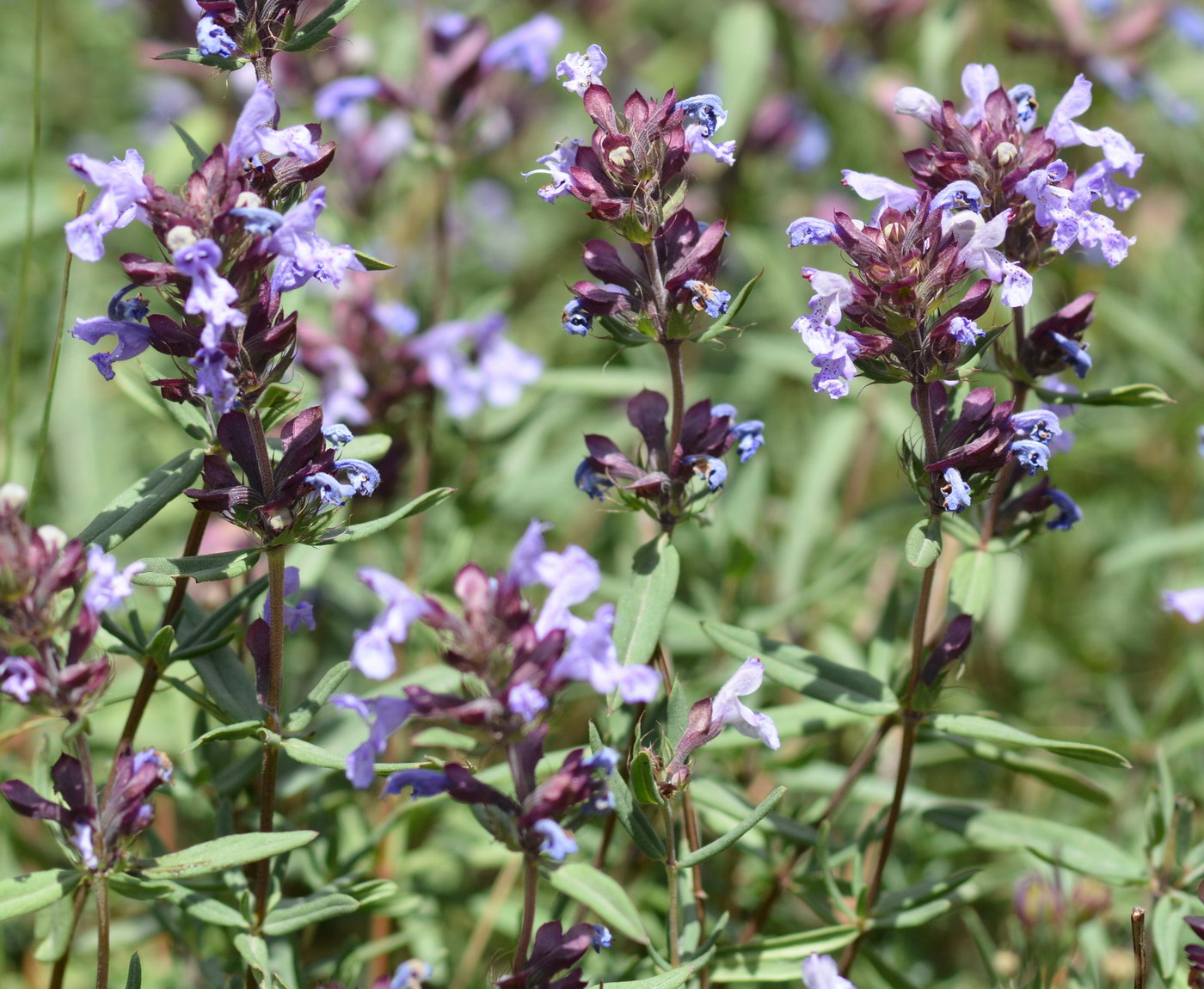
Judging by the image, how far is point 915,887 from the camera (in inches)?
99.4

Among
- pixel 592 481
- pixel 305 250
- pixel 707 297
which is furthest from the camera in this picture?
pixel 592 481

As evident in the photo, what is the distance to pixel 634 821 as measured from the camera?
2.12m

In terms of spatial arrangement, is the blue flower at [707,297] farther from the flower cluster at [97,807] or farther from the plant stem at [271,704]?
the flower cluster at [97,807]

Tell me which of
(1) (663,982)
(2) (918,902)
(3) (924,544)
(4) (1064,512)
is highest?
(3) (924,544)

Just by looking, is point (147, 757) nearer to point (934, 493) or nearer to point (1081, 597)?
point (934, 493)

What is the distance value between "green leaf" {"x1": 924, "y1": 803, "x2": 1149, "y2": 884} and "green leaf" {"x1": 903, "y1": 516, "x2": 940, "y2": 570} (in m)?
0.79

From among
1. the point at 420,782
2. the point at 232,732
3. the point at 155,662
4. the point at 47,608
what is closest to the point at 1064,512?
the point at 420,782

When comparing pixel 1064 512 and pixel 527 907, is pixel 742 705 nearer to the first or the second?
pixel 527 907

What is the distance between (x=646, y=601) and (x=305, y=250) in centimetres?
94

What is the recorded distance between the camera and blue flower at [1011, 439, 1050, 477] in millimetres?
2107

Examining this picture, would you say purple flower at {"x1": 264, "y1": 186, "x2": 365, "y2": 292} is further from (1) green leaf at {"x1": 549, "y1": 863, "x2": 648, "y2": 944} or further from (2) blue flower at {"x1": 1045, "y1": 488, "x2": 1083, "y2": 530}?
(2) blue flower at {"x1": 1045, "y1": 488, "x2": 1083, "y2": 530}

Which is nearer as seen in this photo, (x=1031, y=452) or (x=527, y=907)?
(x=527, y=907)

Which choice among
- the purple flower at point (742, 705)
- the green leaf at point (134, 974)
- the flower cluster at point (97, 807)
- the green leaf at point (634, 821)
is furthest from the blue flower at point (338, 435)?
the green leaf at point (134, 974)

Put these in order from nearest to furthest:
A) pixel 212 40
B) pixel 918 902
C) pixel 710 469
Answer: pixel 212 40 < pixel 710 469 < pixel 918 902
